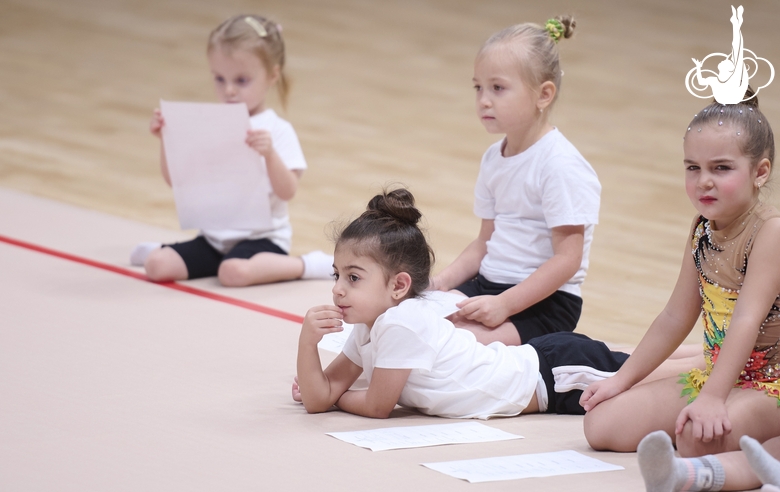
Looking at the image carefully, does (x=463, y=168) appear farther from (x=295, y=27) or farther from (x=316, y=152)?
(x=295, y=27)

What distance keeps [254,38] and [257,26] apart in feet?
0.13

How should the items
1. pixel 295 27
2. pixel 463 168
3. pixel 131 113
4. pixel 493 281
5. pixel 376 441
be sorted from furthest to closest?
pixel 295 27 < pixel 131 113 < pixel 463 168 < pixel 493 281 < pixel 376 441

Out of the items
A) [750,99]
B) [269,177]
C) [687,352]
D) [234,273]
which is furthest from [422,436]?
[269,177]

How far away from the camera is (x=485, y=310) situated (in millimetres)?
2090

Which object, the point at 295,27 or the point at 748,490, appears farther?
the point at 295,27

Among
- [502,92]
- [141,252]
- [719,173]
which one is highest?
[502,92]

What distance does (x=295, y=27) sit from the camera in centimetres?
641

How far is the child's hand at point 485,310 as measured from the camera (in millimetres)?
2092

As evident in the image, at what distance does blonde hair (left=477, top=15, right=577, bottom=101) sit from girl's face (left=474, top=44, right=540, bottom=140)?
0.01m

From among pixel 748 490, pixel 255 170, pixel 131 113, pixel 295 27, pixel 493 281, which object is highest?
pixel 295 27

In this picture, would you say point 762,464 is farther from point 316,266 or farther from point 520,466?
point 316,266

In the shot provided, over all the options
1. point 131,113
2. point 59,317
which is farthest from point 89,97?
point 59,317

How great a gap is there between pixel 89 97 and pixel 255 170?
7.99 feet

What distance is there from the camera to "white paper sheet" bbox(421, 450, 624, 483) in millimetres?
1575
